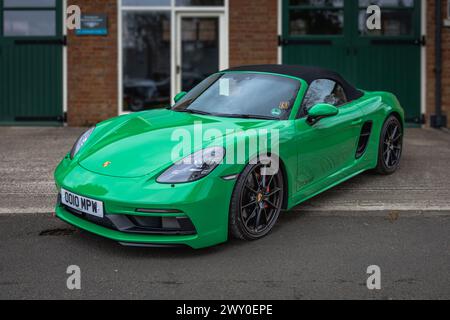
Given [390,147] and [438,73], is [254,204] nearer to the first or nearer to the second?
[390,147]

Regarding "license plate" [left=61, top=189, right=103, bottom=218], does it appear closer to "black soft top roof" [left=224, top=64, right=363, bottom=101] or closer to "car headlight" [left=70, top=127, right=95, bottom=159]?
"car headlight" [left=70, top=127, right=95, bottom=159]

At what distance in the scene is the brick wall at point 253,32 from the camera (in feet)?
39.1

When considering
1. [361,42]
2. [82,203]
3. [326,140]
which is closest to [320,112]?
[326,140]

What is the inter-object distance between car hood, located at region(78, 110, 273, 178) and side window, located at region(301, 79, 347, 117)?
2.38 feet

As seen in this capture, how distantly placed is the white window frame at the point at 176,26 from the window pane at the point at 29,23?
50.9 inches

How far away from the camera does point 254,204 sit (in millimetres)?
4945

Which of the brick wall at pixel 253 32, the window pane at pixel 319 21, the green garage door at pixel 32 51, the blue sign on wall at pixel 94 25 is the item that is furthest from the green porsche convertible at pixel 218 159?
the green garage door at pixel 32 51

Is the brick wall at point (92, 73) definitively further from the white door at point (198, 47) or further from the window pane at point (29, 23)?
the white door at point (198, 47)

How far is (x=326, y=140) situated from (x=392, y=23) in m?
6.96

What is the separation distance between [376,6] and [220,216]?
853 cm

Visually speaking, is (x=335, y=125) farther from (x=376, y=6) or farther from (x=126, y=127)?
(x=376, y=6)

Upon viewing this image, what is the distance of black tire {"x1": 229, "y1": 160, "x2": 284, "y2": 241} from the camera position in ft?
15.5

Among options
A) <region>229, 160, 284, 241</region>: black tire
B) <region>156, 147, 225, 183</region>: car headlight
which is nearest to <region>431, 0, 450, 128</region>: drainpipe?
<region>229, 160, 284, 241</region>: black tire
